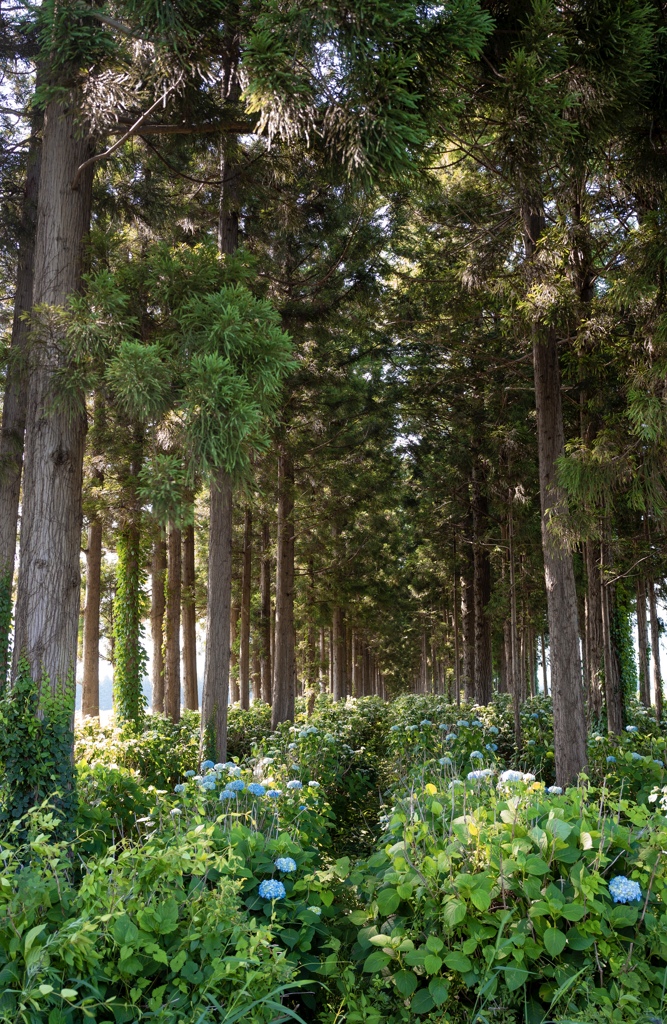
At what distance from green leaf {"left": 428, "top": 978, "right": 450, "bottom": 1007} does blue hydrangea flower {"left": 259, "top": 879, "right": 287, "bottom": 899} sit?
0.81 metres

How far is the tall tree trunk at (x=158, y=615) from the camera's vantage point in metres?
14.7

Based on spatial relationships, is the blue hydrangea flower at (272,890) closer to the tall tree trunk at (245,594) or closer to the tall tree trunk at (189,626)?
the tall tree trunk at (189,626)

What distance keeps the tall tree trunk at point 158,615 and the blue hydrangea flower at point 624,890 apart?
11.0 m

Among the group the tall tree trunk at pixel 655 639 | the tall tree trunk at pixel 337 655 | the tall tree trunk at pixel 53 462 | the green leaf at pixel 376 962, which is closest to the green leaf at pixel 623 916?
the green leaf at pixel 376 962

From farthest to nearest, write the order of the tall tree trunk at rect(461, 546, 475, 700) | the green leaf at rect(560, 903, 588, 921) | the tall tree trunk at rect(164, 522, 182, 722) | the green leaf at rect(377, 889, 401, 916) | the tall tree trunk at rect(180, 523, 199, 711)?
the tall tree trunk at rect(461, 546, 475, 700)
the tall tree trunk at rect(180, 523, 199, 711)
the tall tree trunk at rect(164, 522, 182, 722)
the green leaf at rect(377, 889, 401, 916)
the green leaf at rect(560, 903, 588, 921)

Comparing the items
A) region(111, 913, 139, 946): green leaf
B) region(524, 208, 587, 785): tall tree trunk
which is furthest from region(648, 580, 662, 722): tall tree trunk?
region(111, 913, 139, 946): green leaf

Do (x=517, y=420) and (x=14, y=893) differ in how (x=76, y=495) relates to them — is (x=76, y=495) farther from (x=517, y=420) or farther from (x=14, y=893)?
(x=517, y=420)

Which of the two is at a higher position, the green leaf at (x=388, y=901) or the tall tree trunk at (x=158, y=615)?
the tall tree trunk at (x=158, y=615)

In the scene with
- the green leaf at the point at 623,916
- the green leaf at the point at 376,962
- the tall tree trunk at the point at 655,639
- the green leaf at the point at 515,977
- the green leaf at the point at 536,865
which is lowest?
the green leaf at the point at 376,962

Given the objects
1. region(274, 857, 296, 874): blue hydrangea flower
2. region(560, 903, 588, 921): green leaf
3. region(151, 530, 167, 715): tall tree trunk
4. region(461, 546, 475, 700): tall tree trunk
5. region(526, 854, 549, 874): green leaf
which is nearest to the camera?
region(560, 903, 588, 921): green leaf

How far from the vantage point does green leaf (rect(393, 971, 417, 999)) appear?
10.7 ft

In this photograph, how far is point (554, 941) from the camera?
3125 millimetres

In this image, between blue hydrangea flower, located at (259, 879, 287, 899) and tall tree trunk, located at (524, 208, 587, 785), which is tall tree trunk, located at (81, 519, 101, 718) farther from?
blue hydrangea flower, located at (259, 879, 287, 899)

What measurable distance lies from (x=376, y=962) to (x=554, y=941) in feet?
2.72
